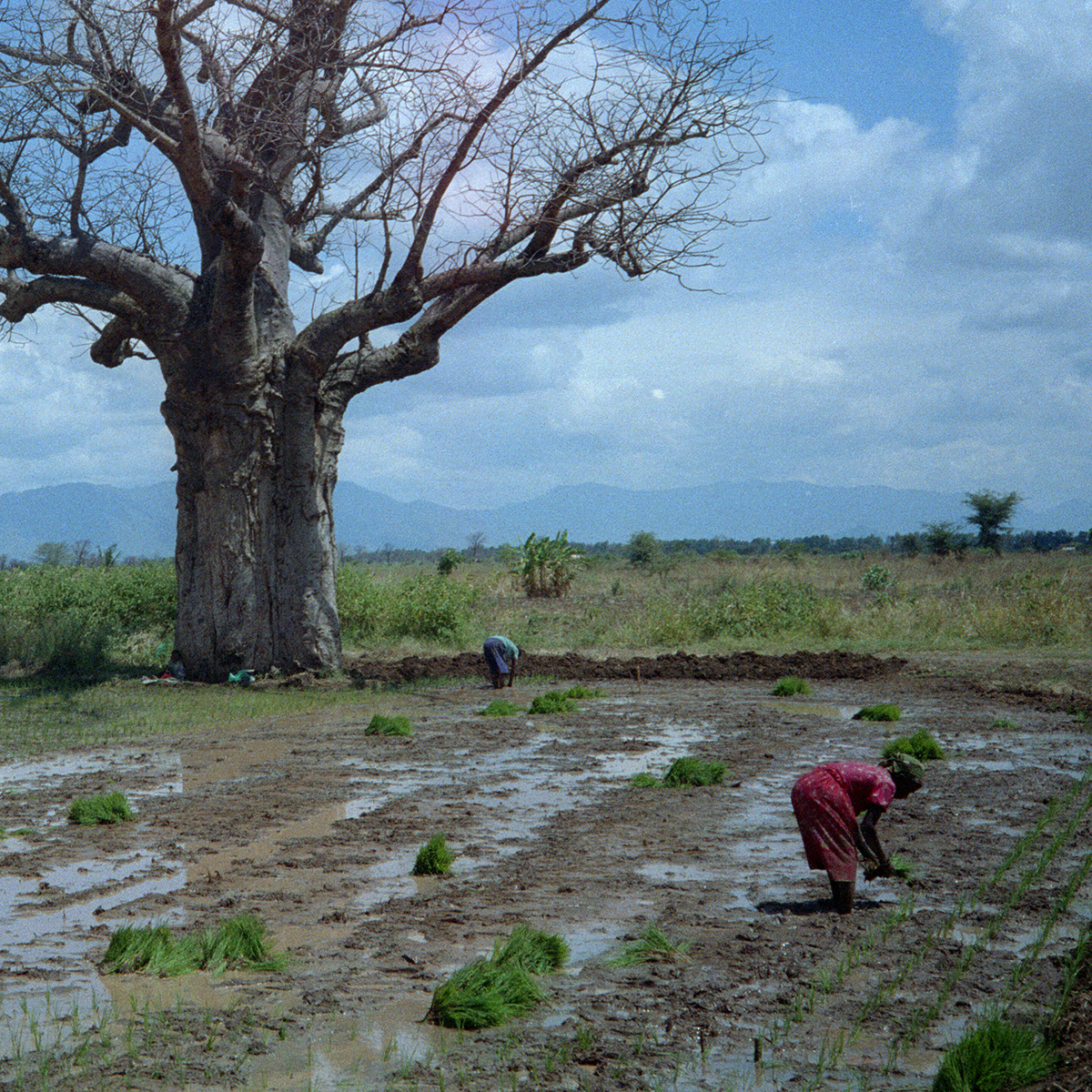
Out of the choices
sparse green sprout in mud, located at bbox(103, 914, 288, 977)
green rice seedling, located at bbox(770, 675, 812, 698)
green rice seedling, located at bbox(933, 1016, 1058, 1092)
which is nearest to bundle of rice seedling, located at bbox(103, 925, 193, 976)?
sparse green sprout in mud, located at bbox(103, 914, 288, 977)

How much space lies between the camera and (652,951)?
4703 millimetres

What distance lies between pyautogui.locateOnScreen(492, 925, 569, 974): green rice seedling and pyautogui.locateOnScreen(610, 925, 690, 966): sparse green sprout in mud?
228 millimetres

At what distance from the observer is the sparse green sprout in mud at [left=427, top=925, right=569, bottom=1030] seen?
400 centimetres

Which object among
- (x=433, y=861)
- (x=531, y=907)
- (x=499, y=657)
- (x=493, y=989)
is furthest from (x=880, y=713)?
(x=493, y=989)

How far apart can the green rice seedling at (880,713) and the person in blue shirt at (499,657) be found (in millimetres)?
4548

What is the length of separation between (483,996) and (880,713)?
29.0ft

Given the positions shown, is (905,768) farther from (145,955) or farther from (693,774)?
(145,955)

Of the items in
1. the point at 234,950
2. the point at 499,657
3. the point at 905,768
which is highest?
the point at 905,768

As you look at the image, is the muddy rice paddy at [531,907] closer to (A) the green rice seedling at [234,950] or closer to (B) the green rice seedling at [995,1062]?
(A) the green rice seedling at [234,950]

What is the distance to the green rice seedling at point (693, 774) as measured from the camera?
8.51 meters

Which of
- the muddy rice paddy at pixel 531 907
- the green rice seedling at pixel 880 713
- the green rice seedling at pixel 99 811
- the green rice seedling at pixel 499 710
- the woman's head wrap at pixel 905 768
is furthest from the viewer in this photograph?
the green rice seedling at pixel 499 710

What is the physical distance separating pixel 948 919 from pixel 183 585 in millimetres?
12702

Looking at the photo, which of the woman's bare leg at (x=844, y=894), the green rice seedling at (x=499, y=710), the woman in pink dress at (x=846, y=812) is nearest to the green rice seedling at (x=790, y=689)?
the green rice seedling at (x=499, y=710)

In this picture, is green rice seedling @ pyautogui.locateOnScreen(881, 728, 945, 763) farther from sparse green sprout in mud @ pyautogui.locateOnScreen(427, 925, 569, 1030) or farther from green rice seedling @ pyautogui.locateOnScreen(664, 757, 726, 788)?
sparse green sprout in mud @ pyautogui.locateOnScreen(427, 925, 569, 1030)
